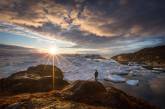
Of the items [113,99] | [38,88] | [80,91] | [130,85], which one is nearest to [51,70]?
[38,88]

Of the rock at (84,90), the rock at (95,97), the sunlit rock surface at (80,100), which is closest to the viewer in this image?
the sunlit rock surface at (80,100)

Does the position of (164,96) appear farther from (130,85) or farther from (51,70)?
(51,70)

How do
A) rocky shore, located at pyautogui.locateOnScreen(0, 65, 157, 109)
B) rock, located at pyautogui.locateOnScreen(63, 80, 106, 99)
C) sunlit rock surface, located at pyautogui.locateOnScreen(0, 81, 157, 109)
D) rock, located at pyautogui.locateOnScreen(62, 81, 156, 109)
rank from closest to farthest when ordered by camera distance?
1. sunlit rock surface, located at pyautogui.locateOnScreen(0, 81, 157, 109)
2. rocky shore, located at pyautogui.locateOnScreen(0, 65, 157, 109)
3. rock, located at pyautogui.locateOnScreen(62, 81, 156, 109)
4. rock, located at pyautogui.locateOnScreen(63, 80, 106, 99)

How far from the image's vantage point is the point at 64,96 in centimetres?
1064

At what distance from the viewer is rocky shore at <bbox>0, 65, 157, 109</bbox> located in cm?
872

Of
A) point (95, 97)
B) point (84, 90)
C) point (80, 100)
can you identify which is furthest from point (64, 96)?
point (95, 97)

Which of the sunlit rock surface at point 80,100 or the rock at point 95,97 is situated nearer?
the sunlit rock surface at point 80,100

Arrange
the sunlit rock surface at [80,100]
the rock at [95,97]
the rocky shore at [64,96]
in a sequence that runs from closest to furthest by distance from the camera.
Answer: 1. the sunlit rock surface at [80,100]
2. the rocky shore at [64,96]
3. the rock at [95,97]

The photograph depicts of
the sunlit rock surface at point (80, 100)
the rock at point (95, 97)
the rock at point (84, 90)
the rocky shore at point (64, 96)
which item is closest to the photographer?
the sunlit rock surface at point (80, 100)

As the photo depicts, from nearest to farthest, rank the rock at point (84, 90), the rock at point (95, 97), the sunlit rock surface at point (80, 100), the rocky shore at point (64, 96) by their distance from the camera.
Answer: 1. the sunlit rock surface at point (80, 100)
2. the rocky shore at point (64, 96)
3. the rock at point (95, 97)
4. the rock at point (84, 90)

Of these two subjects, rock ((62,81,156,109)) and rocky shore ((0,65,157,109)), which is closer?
rocky shore ((0,65,157,109))

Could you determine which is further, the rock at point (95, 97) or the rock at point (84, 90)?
the rock at point (84, 90)

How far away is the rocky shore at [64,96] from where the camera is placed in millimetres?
8723

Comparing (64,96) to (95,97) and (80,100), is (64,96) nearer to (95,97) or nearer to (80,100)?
(80,100)
